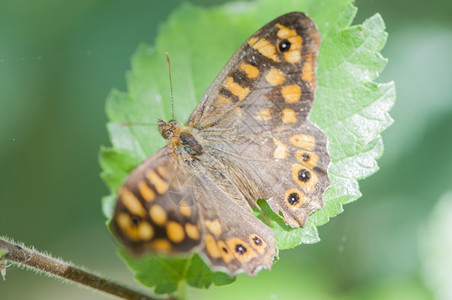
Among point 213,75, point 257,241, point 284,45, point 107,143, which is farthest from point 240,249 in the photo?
point 107,143

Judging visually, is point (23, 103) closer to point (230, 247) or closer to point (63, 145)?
point (63, 145)

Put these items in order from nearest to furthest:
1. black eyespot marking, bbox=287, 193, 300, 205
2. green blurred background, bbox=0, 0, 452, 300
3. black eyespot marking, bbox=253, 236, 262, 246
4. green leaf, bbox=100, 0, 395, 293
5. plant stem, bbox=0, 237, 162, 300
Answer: plant stem, bbox=0, 237, 162, 300 < black eyespot marking, bbox=253, 236, 262, 246 < black eyespot marking, bbox=287, 193, 300, 205 < green leaf, bbox=100, 0, 395, 293 < green blurred background, bbox=0, 0, 452, 300

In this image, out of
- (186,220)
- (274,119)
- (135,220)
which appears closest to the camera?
(135,220)

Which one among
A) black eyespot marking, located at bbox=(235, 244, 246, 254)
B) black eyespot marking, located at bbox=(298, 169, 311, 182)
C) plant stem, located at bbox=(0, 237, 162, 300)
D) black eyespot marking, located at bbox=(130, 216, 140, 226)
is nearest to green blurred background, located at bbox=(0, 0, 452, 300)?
black eyespot marking, located at bbox=(298, 169, 311, 182)

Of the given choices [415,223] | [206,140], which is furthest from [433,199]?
[206,140]

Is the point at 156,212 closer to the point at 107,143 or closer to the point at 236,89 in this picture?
the point at 236,89

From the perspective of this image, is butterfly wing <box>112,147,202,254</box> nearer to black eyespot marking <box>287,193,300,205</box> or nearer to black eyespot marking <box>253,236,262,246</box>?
black eyespot marking <box>253,236,262,246</box>

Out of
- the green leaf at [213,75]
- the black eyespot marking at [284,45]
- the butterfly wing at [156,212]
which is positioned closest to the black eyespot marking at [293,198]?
the green leaf at [213,75]
